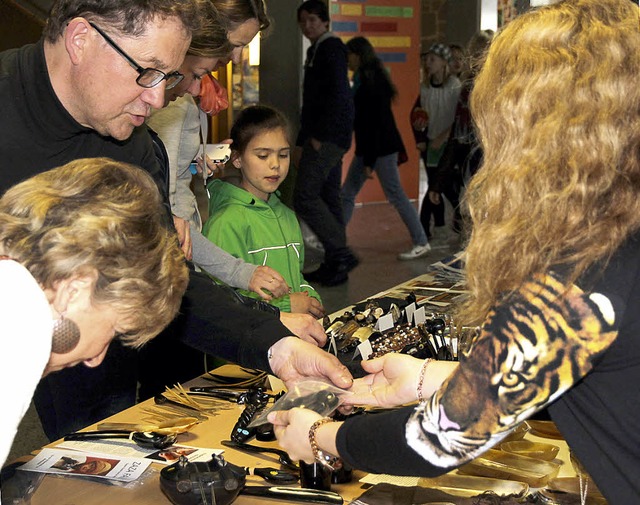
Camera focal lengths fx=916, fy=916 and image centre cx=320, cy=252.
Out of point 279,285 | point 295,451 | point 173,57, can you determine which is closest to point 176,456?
point 295,451

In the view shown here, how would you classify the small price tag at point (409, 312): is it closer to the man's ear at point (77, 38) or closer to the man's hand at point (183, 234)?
the man's hand at point (183, 234)

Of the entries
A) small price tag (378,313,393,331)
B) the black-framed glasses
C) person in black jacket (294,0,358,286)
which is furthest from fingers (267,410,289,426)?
person in black jacket (294,0,358,286)

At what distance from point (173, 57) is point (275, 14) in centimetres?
675

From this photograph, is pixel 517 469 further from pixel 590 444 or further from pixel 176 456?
pixel 176 456

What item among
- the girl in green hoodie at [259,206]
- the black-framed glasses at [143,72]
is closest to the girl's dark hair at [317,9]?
the girl in green hoodie at [259,206]

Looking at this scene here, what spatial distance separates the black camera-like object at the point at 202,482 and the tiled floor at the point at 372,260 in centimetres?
251

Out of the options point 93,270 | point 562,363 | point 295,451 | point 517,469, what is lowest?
point 517,469

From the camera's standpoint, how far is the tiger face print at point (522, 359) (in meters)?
1.25

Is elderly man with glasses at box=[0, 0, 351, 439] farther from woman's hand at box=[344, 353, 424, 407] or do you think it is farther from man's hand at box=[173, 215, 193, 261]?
man's hand at box=[173, 215, 193, 261]

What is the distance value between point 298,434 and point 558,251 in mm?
592

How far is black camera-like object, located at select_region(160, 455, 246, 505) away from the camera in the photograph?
5.40ft

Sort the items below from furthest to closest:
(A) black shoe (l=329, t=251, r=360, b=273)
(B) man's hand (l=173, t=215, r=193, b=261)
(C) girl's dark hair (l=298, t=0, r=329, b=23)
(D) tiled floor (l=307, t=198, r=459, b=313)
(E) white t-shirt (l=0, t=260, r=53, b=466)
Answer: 1. (A) black shoe (l=329, t=251, r=360, b=273)
2. (C) girl's dark hair (l=298, t=0, r=329, b=23)
3. (D) tiled floor (l=307, t=198, r=459, b=313)
4. (B) man's hand (l=173, t=215, r=193, b=261)
5. (E) white t-shirt (l=0, t=260, r=53, b=466)

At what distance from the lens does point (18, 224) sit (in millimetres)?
1272

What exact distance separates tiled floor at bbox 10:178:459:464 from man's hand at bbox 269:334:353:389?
2.28 metres
